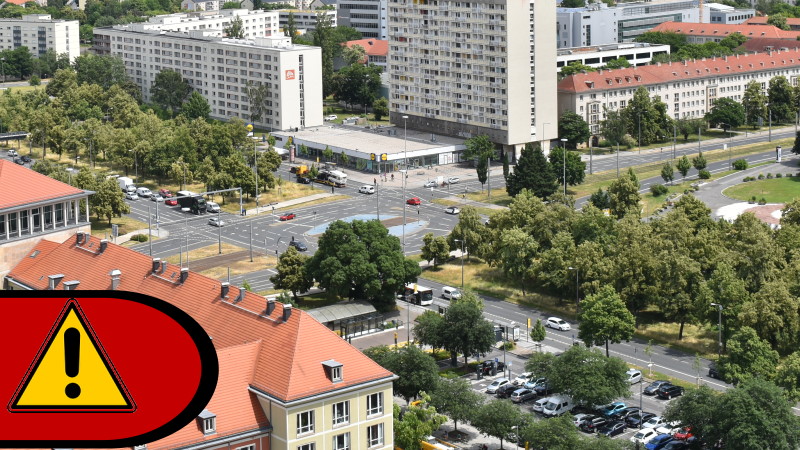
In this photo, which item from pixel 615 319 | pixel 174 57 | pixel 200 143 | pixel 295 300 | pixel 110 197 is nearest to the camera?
pixel 615 319

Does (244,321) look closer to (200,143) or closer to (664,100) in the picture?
(200,143)

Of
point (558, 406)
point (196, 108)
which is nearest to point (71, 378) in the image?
point (558, 406)

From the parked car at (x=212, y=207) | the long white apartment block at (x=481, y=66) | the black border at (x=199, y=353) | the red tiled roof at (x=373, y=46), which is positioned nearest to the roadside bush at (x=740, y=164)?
the long white apartment block at (x=481, y=66)

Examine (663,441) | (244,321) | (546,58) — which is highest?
(546,58)

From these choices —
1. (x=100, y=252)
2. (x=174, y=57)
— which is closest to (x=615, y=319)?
(x=100, y=252)

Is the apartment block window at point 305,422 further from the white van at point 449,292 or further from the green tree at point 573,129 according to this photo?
the green tree at point 573,129

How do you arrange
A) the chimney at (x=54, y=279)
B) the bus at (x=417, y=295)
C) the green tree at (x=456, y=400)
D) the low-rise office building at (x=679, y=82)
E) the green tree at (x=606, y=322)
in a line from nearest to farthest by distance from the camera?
the green tree at (x=456, y=400)
the chimney at (x=54, y=279)
the green tree at (x=606, y=322)
the bus at (x=417, y=295)
the low-rise office building at (x=679, y=82)
